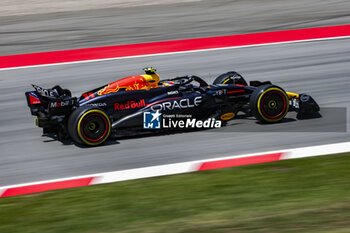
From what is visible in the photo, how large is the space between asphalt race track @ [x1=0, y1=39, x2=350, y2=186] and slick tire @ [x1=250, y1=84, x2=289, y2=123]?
0.16m

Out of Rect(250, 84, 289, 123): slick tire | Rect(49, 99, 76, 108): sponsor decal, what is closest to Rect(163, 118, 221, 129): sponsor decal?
Rect(250, 84, 289, 123): slick tire


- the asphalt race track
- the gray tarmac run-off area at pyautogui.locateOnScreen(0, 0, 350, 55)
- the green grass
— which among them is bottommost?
the green grass

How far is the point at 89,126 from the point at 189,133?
5.46 ft

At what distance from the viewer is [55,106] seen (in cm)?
891

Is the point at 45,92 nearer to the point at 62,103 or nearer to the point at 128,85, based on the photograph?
the point at 62,103

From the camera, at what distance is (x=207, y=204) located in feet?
21.3

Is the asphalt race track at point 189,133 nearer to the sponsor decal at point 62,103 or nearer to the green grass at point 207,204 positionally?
the sponsor decal at point 62,103

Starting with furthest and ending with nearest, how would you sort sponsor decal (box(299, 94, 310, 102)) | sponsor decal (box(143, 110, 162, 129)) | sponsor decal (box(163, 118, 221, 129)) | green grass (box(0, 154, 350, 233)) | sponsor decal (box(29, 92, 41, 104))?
sponsor decal (box(299, 94, 310, 102)) → sponsor decal (box(163, 118, 221, 129)) → sponsor decal (box(143, 110, 162, 129)) → sponsor decal (box(29, 92, 41, 104)) → green grass (box(0, 154, 350, 233))

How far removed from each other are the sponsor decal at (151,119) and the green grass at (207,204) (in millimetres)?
1837

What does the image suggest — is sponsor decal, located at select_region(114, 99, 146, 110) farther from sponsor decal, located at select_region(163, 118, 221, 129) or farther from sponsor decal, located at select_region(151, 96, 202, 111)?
sponsor decal, located at select_region(163, 118, 221, 129)

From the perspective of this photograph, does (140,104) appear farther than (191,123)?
No

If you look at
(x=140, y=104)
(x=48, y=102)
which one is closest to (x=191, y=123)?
(x=140, y=104)

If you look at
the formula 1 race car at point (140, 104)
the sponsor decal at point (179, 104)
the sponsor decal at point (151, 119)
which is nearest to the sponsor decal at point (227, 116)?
the formula 1 race car at point (140, 104)

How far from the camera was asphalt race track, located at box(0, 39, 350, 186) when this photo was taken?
28.2ft
